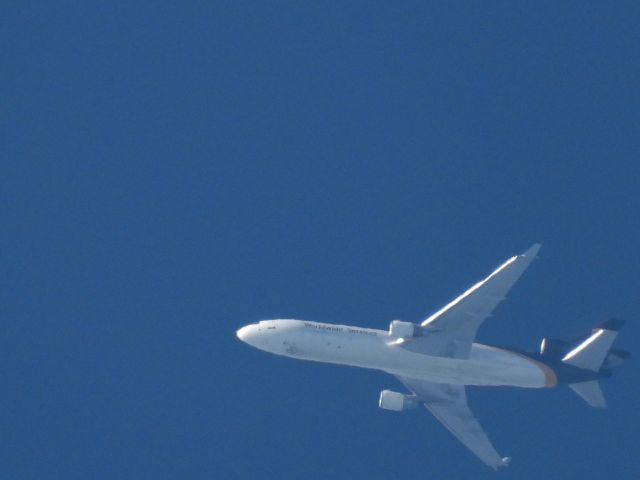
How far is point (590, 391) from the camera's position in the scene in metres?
91.6

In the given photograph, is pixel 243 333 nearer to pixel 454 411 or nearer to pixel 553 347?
pixel 454 411

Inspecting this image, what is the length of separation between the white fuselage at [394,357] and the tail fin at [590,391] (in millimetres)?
2544

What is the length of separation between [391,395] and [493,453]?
10704 millimetres

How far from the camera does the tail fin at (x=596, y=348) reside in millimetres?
91000

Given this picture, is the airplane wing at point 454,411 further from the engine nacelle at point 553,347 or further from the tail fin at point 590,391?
the tail fin at point 590,391

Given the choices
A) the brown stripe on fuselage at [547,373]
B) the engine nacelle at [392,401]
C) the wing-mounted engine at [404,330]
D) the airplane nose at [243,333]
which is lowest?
the engine nacelle at [392,401]

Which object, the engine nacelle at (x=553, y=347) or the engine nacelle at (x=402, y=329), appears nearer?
the engine nacelle at (x=402, y=329)

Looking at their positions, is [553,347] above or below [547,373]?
above

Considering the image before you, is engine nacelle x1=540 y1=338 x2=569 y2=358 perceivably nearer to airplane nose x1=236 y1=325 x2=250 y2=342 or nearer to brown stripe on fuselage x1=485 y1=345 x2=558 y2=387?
brown stripe on fuselage x1=485 y1=345 x2=558 y2=387

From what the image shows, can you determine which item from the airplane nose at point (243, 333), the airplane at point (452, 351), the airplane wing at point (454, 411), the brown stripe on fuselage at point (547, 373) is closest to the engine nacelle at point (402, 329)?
the airplane at point (452, 351)

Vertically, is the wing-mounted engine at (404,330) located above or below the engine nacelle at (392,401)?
above

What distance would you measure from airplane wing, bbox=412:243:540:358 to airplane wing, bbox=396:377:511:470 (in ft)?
25.0

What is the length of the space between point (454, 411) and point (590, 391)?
473 inches

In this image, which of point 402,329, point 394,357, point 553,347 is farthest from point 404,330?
point 553,347
